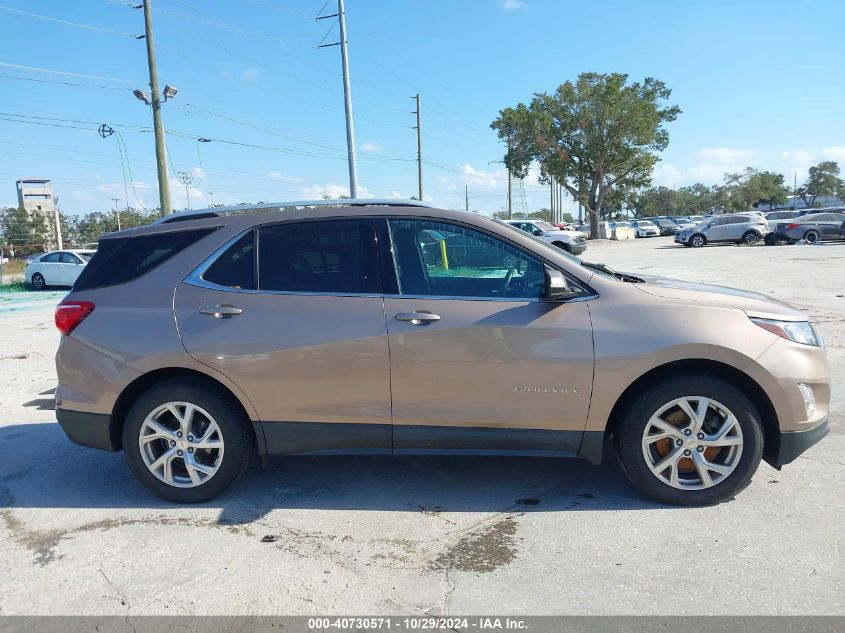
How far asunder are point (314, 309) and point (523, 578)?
1871mm

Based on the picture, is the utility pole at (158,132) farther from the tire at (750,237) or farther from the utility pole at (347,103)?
the tire at (750,237)

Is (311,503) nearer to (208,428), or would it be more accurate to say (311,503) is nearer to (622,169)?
(208,428)

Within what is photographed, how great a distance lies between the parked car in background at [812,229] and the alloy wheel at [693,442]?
3198cm

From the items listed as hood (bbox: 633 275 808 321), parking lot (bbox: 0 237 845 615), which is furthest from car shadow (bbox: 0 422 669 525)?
hood (bbox: 633 275 808 321)

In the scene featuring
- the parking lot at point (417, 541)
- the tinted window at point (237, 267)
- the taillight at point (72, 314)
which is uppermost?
the tinted window at point (237, 267)

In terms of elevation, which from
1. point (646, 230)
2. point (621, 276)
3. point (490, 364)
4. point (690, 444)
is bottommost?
point (690, 444)

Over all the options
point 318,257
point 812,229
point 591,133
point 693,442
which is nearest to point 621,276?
point 693,442

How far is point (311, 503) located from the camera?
3814mm

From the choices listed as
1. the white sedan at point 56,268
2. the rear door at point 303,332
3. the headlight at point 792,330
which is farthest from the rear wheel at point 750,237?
the rear door at point 303,332

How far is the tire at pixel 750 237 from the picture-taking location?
1278 inches

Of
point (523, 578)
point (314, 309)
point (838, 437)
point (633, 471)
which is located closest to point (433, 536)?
point (523, 578)

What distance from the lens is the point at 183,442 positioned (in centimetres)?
375

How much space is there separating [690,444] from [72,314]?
3.87 metres

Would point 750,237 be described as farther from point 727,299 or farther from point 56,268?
point 727,299
